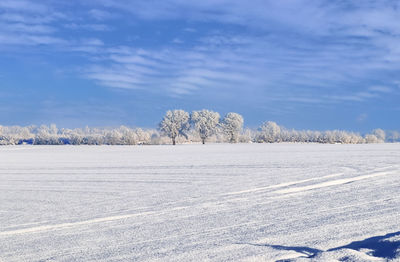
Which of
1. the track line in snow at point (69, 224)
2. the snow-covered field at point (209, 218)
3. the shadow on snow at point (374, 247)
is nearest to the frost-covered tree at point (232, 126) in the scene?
the snow-covered field at point (209, 218)

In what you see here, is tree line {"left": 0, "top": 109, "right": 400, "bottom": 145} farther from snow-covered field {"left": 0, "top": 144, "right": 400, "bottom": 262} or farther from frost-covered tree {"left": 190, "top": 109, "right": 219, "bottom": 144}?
snow-covered field {"left": 0, "top": 144, "right": 400, "bottom": 262}

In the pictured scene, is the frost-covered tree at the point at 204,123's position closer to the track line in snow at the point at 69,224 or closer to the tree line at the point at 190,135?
the tree line at the point at 190,135

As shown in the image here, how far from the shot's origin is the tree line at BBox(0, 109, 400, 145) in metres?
46.6

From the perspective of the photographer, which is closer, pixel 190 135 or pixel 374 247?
pixel 374 247

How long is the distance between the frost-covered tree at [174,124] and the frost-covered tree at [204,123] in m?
1.23

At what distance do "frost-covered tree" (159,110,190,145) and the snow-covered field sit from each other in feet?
142

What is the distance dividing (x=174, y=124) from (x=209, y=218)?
4844 cm

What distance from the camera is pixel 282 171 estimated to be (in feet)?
37.1

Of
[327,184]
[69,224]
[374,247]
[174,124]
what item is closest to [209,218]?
[69,224]

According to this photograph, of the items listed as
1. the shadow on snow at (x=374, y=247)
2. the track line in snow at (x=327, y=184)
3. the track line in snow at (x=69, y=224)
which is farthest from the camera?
the track line in snow at (x=327, y=184)

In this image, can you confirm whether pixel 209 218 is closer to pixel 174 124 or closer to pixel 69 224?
pixel 69 224

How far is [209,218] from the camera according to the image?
579 cm

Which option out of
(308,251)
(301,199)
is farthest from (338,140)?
(308,251)

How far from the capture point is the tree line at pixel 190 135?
153ft
